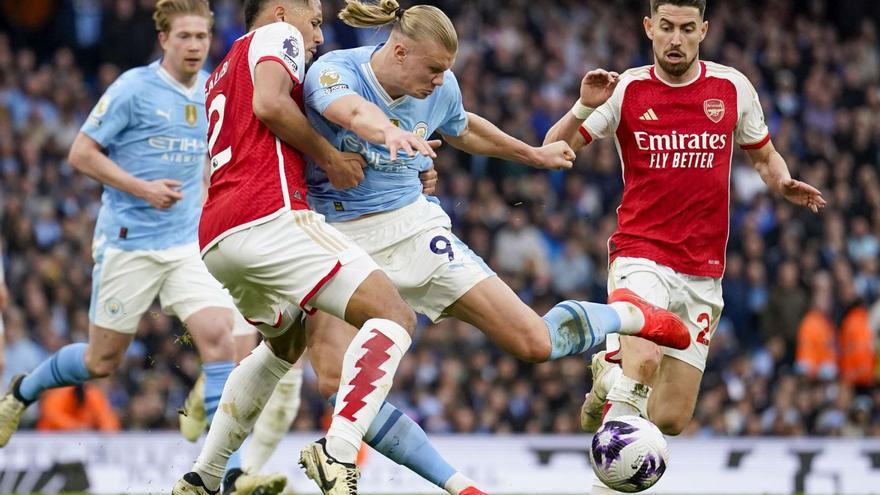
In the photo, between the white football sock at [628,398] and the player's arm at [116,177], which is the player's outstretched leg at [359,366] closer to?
the white football sock at [628,398]

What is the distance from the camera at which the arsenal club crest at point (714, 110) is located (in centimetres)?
795

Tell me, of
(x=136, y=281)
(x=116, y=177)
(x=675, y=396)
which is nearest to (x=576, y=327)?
(x=675, y=396)

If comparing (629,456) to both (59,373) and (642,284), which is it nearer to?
(642,284)

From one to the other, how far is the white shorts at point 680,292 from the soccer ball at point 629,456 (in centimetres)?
109

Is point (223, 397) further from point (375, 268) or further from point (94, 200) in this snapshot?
point (94, 200)

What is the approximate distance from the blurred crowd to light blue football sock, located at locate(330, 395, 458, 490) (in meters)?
7.38

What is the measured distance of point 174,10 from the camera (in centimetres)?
908

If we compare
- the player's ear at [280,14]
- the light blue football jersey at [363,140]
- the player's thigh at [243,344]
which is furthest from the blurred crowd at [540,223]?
the player's ear at [280,14]

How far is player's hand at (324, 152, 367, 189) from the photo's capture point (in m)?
6.63

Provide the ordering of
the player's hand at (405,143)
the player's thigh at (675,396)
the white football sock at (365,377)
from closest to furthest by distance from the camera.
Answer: the player's hand at (405,143), the white football sock at (365,377), the player's thigh at (675,396)

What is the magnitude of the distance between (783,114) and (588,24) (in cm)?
331

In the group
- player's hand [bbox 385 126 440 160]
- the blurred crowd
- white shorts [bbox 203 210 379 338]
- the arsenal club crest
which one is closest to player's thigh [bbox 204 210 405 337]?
white shorts [bbox 203 210 379 338]

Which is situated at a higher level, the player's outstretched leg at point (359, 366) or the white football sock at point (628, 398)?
the player's outstretched leg at point (359, 366)

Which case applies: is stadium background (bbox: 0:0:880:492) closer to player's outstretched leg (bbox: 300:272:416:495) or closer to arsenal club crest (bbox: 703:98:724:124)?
arsenal club crest (bbox: 703:98:724:124)
